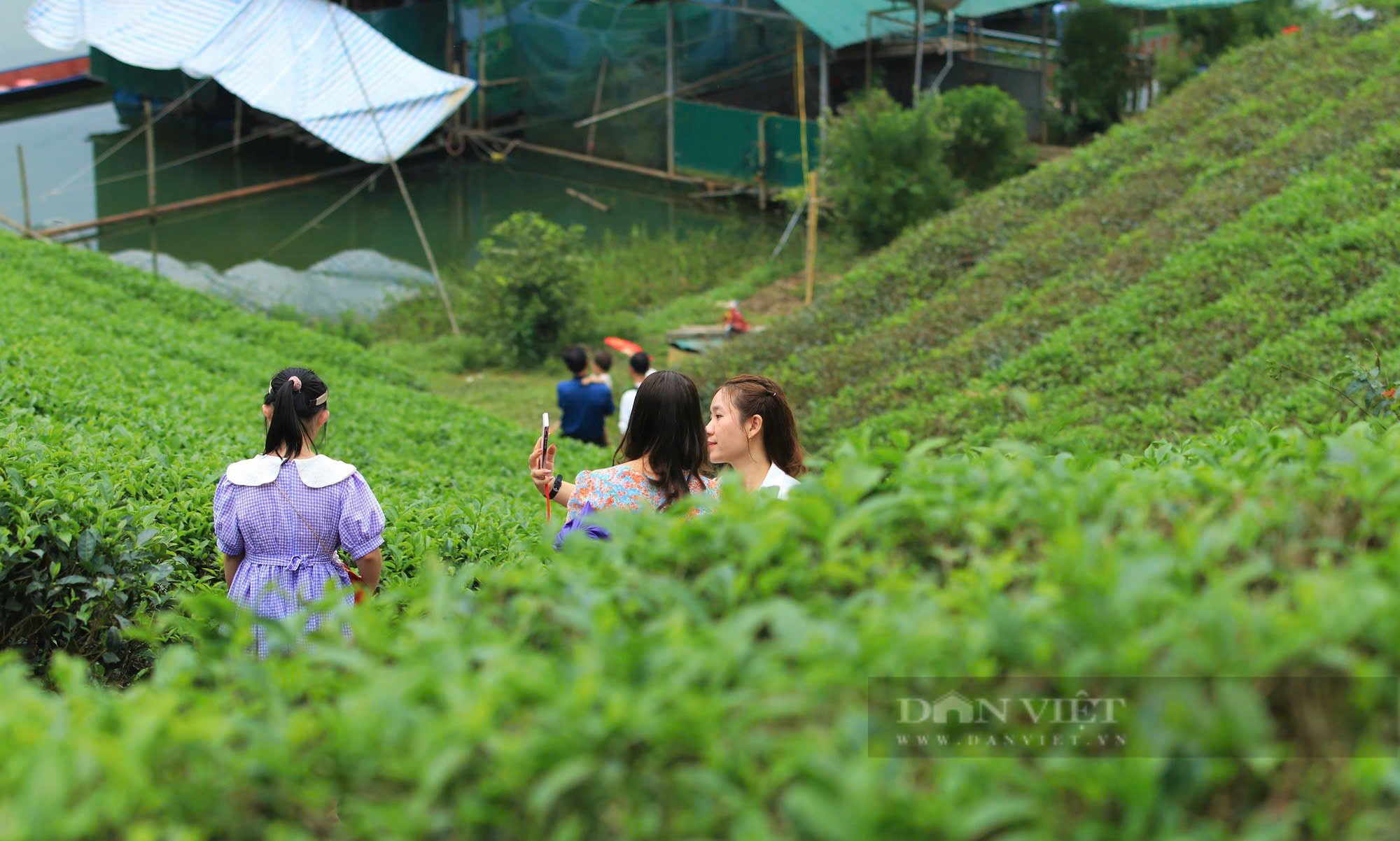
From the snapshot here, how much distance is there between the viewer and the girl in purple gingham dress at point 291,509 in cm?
321

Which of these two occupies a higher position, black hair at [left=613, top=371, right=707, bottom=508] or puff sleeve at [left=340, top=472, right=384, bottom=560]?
black hair at [left=613, top=371, right=707, bottom=508]

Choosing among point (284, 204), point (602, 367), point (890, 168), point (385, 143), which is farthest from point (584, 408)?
point (284, 204)

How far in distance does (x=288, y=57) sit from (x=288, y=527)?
47.8ft

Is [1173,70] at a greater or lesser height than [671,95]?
greater

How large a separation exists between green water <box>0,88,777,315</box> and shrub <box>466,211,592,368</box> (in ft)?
11.0

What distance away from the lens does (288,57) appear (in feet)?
52.9

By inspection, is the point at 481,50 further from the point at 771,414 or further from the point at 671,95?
the point at 771,414

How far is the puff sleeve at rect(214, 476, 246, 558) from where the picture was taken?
3230mm

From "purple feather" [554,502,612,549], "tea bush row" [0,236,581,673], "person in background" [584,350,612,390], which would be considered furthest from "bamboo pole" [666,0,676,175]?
"purple feather" [554,502,612,549]

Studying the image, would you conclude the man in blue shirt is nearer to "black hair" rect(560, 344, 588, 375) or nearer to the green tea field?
"black hair" rect(560, 344, 588, 375)

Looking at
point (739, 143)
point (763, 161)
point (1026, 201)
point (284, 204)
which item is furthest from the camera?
point (284, 204)

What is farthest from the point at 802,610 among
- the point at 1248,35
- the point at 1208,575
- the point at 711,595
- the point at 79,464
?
the point at 1248,35

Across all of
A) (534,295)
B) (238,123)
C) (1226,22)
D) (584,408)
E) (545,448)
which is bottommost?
(584,408)

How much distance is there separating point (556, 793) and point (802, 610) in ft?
1.43
